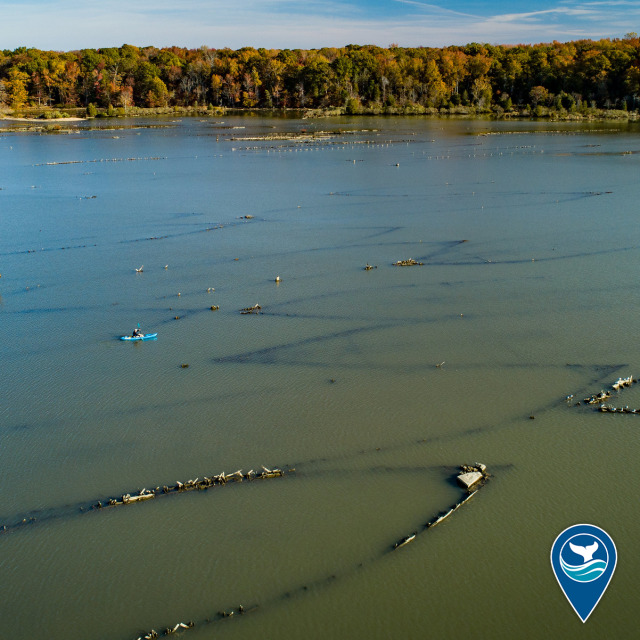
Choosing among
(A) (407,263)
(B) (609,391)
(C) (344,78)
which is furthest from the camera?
(C) (344,78)

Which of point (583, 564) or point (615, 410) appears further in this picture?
point (615, 410)

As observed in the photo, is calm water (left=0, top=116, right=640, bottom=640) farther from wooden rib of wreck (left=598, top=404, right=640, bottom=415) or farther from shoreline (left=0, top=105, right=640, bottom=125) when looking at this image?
shoreline (left=0, top=105, right=640, bottom=125)

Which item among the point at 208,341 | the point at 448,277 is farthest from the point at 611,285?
the point at 208,341

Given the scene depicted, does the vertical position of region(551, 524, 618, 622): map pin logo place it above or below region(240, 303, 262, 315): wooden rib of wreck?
below

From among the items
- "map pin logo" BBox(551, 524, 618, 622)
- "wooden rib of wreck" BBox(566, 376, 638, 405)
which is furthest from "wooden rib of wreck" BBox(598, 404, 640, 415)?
"map pin logo" BBox(551, 524, 618, 622)

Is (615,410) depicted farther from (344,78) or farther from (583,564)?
(344,78)

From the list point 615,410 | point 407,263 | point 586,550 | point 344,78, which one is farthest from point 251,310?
point 344,78

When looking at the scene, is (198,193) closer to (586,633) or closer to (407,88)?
(586,633)
